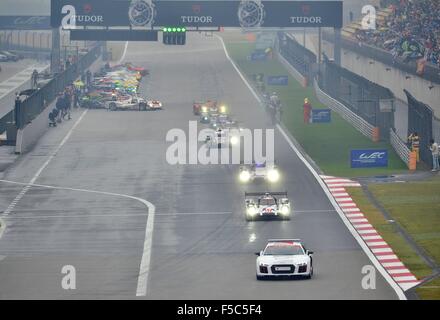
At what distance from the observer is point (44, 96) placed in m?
92.0

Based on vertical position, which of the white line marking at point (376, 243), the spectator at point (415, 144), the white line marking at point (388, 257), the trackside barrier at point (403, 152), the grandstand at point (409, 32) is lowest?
the white line marking at point (376, 243)

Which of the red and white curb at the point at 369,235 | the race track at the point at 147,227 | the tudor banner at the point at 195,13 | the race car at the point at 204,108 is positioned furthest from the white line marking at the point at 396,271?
the tudor banner at the point at 195,13

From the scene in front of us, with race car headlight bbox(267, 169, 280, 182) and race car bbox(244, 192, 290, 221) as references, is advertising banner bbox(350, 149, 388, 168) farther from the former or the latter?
race car bbox(244, 192, 290, 221)

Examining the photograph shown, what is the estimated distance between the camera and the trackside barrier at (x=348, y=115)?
82125 millimetres

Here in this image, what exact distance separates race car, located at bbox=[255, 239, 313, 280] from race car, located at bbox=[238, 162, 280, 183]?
20.5 metres

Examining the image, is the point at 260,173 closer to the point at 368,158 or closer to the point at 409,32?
the point at 368,158

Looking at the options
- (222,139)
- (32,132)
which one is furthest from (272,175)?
(32,132)

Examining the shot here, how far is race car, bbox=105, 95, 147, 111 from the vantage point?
100062 millimetres

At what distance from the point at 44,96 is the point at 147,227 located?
35.7 metres

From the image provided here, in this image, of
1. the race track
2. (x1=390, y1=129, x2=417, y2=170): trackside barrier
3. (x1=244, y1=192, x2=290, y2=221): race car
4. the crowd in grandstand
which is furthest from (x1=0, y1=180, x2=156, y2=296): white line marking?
the crowd in grandstand

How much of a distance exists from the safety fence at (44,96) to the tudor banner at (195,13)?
4.68 m

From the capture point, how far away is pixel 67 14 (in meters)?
100

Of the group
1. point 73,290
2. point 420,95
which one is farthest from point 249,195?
point 420,95

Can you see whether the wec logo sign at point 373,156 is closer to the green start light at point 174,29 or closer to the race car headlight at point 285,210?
the race car headlight at point 285,210
